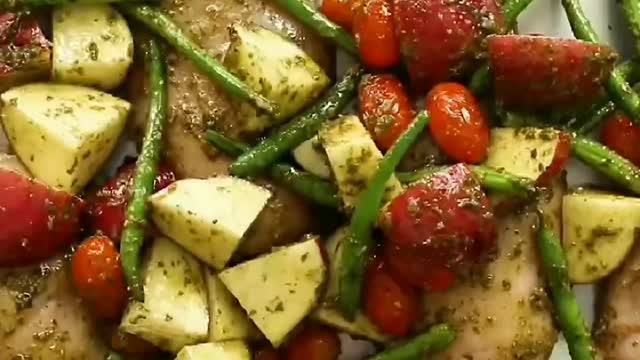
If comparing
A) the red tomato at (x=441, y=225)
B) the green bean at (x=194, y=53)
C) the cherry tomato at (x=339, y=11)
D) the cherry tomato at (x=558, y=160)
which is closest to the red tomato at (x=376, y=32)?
the cherry tomato at (x=339, y=11)

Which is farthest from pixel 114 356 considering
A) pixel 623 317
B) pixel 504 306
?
pixel 623 317

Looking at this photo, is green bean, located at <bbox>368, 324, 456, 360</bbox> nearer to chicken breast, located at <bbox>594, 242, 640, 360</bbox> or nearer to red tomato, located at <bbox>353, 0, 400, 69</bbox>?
chicken breast, located at <bbox>594, 242, 640, 360</bbox>

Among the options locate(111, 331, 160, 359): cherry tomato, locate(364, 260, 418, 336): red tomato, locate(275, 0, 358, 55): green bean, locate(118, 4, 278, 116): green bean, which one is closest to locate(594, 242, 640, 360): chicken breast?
locate(364, 260, 418, 336): red tomato

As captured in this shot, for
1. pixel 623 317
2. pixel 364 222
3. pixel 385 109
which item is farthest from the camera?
pixel 623 317

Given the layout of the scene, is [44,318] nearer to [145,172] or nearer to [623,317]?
[145,172]

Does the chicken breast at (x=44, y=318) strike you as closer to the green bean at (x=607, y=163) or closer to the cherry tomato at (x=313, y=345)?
the cherry tomato at (x=313, y=345)

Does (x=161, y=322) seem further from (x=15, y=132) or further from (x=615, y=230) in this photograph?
(x=615, y=230)
